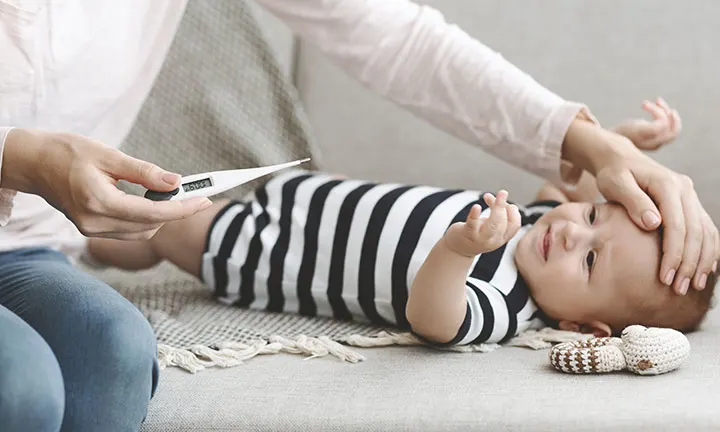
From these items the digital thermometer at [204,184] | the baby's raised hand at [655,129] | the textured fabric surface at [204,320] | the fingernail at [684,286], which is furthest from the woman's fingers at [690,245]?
the digital thermometer at [204,184]

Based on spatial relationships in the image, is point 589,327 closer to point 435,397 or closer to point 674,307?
point 674,307

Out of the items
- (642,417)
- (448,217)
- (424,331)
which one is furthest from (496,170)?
(642,417)

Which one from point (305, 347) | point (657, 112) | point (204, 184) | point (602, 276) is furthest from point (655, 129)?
point (204, 184)

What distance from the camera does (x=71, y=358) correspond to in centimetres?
80

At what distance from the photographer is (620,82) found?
147 centimetres

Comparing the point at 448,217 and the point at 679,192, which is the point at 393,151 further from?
the point at 679,192

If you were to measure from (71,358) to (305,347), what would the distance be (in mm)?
318

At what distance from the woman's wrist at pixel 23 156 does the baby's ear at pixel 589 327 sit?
687mm

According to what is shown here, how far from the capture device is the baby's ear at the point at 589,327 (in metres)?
1.14

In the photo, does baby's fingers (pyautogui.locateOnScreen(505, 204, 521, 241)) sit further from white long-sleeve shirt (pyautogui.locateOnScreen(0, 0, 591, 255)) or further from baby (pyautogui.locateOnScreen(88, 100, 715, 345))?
white long-sleeve shirt (pyautogui.locateOnScreen(0, 0, 591, 255))

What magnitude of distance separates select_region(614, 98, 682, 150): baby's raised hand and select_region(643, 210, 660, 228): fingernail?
0.23m

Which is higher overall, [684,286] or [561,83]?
[561,83]

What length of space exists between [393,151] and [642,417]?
→ 0.84 meters

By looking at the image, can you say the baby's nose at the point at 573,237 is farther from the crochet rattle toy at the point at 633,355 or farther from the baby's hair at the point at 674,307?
the crochet rattle toy at the point at 633,355
